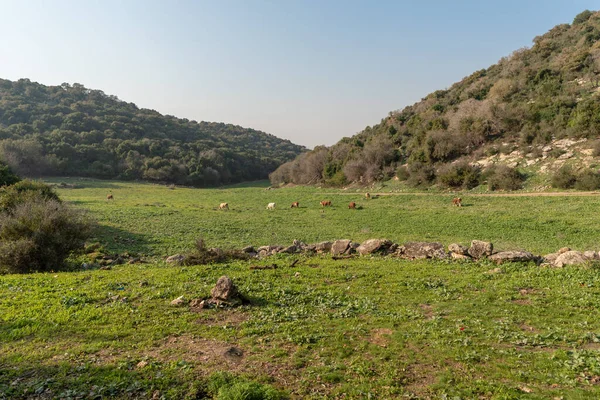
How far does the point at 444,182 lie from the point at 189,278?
37.9 metres

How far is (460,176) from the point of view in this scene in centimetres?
4141

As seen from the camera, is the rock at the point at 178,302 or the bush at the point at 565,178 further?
the bush at the point at 565,178

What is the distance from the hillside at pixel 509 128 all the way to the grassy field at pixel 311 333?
2809cm

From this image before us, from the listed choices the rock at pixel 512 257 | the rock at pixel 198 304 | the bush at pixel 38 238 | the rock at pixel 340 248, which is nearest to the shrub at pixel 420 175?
the rock at pixel 340 248

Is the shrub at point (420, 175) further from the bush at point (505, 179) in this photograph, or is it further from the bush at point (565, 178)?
the bush at point (565, 178)

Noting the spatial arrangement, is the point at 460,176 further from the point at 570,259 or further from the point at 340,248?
the point at 570,259

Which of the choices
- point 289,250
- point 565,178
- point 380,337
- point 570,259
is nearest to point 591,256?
point 570,259

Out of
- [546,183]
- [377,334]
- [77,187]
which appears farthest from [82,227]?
[77,187]

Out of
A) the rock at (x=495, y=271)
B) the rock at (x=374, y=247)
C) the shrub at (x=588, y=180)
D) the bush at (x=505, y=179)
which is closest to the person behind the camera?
the rock at (x=495, y=271)

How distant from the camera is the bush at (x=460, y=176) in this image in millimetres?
40500

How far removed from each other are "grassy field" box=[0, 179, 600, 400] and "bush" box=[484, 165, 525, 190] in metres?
26.7

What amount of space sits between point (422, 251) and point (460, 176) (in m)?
30.0

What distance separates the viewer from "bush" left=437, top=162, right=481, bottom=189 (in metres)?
40.5

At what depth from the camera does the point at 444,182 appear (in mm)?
42812
